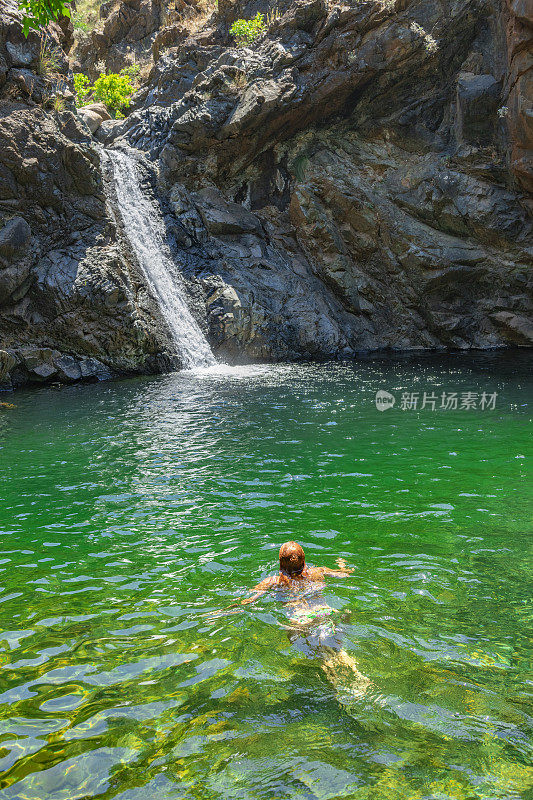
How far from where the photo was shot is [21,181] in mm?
22750

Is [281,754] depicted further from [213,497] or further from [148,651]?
[213,497]

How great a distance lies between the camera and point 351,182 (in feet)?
94.5

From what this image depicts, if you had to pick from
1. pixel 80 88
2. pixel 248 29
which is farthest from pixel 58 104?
pixel 80 88

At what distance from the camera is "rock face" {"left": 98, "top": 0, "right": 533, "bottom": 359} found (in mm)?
26281

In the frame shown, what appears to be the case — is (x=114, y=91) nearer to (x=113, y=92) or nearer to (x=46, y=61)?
(x=113, y=92)

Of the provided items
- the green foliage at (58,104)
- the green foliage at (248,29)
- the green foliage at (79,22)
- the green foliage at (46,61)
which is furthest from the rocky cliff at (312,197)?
the green foliage at (79,22)

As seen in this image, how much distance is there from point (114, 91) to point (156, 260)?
15.5 m

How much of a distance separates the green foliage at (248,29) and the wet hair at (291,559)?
3238 centimetres

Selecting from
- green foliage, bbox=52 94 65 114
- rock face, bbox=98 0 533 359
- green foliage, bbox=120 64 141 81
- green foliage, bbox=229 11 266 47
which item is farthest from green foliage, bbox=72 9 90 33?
green foliage, bbox=52 94 65 114

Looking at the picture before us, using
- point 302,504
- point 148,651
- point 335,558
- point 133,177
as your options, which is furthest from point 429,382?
point 133,177

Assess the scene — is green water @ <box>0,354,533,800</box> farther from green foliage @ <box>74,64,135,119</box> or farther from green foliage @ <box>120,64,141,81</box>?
green foliage @ <box>120,64,141,81</box>

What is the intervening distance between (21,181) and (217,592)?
2182cm
